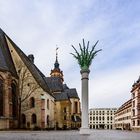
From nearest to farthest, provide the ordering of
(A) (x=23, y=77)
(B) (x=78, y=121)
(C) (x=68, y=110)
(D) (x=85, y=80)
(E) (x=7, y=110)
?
(D) (x=85, y=80), (E) (x=7, y=110), (A) (x=23, y=77), (C) (x=68, y=110), (B) (x=78, y=121)

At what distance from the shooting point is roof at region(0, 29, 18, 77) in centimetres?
6095

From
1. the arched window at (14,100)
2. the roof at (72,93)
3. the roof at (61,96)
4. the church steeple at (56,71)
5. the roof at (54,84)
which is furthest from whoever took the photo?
the church steeple at (56,71)

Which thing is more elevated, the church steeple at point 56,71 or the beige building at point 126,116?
the church steeple at point 56,71

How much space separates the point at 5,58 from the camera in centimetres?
6481

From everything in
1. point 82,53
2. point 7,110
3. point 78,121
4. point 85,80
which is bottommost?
point 78,121

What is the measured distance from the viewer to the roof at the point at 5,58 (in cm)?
6095

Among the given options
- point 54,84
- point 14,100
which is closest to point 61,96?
point 54,84

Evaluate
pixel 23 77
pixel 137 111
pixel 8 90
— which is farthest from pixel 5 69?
pixel 137 111

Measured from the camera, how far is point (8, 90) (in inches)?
2329

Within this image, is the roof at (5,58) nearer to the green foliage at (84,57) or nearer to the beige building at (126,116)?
the green foliage at (84,57)

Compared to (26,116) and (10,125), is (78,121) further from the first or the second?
(10,125)

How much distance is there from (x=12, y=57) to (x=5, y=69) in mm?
11393

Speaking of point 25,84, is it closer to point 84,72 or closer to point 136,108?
point 84,72

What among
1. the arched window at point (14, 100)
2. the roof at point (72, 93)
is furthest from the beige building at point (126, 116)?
the arched window at point (14, 100)
